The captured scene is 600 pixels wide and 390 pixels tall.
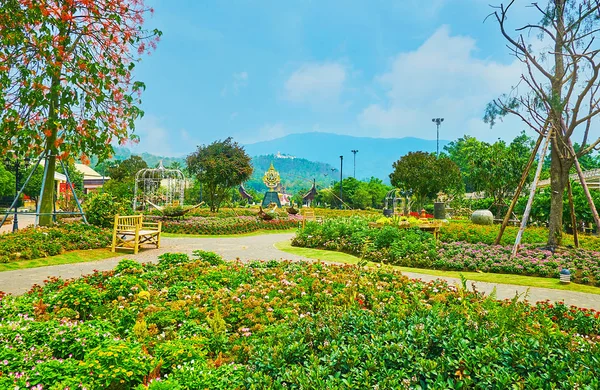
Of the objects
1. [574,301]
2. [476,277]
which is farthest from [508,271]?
[574,301]

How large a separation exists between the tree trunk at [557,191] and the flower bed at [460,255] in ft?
2.49

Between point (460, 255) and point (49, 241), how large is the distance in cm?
1094

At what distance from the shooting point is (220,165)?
84.4ft

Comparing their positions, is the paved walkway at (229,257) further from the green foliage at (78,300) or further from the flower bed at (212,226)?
the flower bed at (212,226)

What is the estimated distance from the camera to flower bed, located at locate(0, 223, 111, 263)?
9.13 metres

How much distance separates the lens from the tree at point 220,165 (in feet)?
84.9

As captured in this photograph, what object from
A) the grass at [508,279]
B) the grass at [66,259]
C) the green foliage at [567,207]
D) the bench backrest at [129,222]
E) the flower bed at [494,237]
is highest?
the green foliage at [567,207]

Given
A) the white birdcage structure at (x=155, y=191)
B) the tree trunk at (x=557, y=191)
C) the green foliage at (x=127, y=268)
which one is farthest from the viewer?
the white birdcage structure at (x=155, y=191)

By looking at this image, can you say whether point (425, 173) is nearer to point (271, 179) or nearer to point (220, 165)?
point (220, 165)

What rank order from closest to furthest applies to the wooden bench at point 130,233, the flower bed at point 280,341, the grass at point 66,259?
the flower bed at point 280,341, the grass at point 66,259, the wooden bench at point 130,233

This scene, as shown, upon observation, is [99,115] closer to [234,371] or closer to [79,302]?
[79,302]

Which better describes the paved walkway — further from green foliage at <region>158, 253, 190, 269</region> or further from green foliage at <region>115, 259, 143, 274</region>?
green foliage at <region>158, 253, 190, 269</region>

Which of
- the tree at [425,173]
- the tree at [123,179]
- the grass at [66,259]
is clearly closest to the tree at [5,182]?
the tree at [123,179]

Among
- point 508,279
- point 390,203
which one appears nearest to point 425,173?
point 390,203
